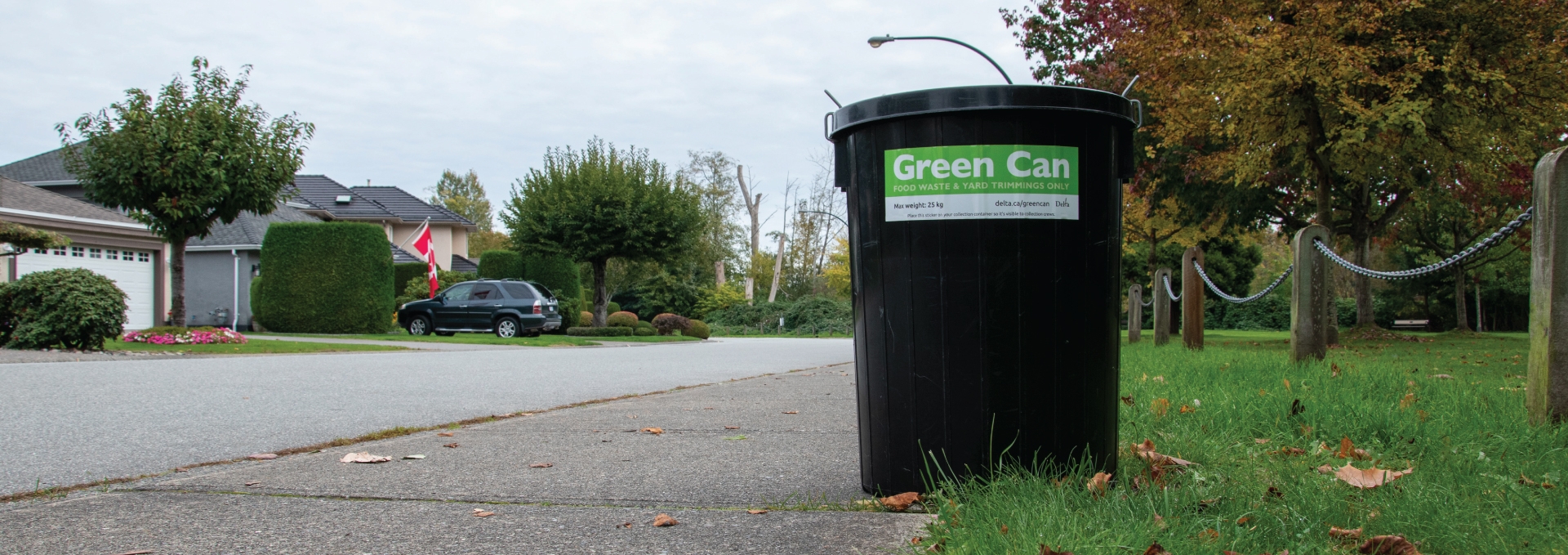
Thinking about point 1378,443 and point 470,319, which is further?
point 470,319

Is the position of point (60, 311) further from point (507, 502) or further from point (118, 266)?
point (118, 266)

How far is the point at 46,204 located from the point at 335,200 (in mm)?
20340

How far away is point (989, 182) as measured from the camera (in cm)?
268

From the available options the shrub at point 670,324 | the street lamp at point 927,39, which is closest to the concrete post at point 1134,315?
the street lamp at point 927,39

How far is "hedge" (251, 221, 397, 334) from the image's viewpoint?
23578mm

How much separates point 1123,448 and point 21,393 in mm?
7008

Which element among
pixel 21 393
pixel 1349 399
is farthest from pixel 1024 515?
pixel 21 393

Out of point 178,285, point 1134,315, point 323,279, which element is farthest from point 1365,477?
point 323,279

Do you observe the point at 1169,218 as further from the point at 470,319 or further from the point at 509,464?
the point at 509,464

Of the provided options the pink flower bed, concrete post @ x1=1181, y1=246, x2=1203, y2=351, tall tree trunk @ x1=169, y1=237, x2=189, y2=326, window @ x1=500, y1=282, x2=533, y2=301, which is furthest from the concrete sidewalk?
window @ x1=500, y1=282, x2=533, y2=301

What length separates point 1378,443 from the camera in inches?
137

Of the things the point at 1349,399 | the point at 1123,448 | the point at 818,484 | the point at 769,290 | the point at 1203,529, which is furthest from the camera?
the point at 769,290

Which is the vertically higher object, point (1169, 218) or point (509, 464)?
point (1169, 218)

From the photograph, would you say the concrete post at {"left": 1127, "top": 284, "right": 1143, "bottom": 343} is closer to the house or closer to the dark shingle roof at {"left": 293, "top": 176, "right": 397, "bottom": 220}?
the house
